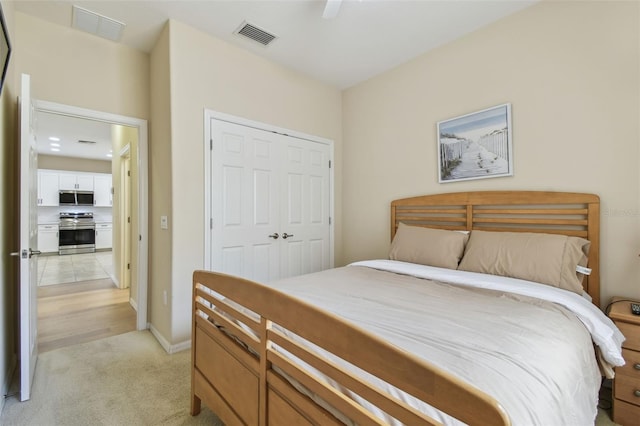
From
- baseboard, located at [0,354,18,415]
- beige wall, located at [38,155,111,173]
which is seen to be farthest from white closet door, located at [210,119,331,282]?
beige wall, located at [38,155,111,173]

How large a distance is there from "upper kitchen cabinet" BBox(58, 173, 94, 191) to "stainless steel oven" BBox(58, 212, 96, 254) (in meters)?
0.73

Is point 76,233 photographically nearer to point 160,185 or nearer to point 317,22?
point 160,185

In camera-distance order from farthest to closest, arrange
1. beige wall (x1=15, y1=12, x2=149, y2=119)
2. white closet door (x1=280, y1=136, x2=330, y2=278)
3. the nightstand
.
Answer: white closet door (x1=280, y1=136, x2=330, y2=278) → beige wall (x1=15, y1=12, x2=149, y2=119) → the nightstand

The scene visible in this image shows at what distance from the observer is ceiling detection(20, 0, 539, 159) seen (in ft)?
7.59

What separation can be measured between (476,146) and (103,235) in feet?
32.1

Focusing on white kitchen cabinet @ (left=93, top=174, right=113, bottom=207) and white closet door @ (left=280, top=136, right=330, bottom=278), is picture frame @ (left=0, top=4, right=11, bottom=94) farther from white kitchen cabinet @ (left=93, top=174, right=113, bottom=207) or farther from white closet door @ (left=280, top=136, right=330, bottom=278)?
white kitchen cabinet @ (left=93, top=174, right=113, bottom=207)

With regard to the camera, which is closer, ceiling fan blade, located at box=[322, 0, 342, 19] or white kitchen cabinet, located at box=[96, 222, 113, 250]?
ceiling fan blade, located at box=[322, 0, 342, 19]

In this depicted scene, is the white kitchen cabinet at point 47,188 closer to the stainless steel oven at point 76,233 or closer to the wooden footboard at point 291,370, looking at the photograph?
the stainless steel oven at point 76,233

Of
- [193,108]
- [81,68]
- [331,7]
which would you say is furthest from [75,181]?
[331,7]

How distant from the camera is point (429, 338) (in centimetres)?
112

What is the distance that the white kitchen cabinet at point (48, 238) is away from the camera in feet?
24.9

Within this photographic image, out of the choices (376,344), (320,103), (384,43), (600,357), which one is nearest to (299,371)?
(376,344)

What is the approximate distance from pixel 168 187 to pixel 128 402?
1597 millimetres

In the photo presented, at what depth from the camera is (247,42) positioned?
2.85 m
